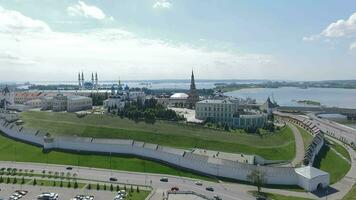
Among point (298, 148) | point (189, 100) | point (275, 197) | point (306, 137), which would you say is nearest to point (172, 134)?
point (298, 148)

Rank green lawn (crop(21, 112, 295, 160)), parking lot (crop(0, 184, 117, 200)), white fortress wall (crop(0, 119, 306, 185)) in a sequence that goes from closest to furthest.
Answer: parking lot (crop(0, 184, 117, 200)), white fortress wall (crop(0, 119, 306, 185)), green lawn (crop(21, 112, 295, 160))

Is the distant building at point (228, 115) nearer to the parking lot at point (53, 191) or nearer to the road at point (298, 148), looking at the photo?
the road at point (298, 148)

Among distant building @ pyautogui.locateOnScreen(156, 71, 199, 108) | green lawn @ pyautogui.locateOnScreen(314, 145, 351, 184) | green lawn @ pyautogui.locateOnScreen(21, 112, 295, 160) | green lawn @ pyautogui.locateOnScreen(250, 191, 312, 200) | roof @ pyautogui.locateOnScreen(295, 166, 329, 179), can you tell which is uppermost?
distant building @ pyautogui.locateOnScreen(156, 71, 199, 108)

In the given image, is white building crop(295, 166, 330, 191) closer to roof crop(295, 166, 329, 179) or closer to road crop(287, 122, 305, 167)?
roof crop(295, 166, 329, 179)

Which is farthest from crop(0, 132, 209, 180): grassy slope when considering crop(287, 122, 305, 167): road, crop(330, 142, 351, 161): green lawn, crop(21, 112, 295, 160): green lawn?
crop(330, 142, 351, 161): green lawn

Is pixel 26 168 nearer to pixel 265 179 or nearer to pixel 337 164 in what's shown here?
pixel 265 179

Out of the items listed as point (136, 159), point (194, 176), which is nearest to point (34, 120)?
point (136, 159)
